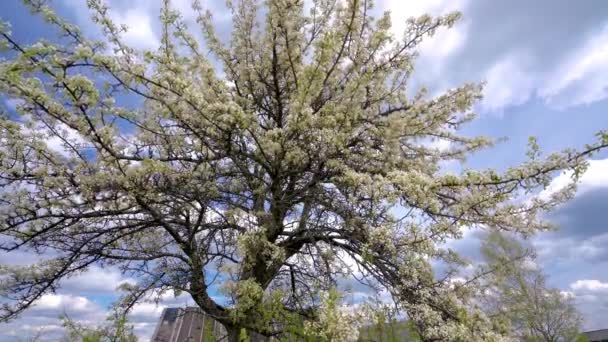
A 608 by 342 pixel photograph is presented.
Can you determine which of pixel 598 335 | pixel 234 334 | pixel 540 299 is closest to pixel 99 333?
pixel 234 334

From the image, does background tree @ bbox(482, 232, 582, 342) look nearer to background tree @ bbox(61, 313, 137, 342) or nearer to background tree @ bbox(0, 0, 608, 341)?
background tree @ bbox(0, 0, 608, 341)

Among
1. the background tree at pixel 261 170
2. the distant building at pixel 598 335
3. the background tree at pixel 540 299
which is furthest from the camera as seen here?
the distant building at pixel 598 335

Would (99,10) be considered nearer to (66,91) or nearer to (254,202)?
(66,91)

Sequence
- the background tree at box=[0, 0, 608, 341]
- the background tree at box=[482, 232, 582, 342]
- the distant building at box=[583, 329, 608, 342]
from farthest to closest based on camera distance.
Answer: the distant building at box=[583, 329, 608, 342] < the background tree at box=[482, 232, 582, 342] < the background tree at box=[0, 0, 608, 341]

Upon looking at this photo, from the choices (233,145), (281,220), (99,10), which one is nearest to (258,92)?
(233,145)

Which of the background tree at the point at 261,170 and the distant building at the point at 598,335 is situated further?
the distant building at the point at 598,335

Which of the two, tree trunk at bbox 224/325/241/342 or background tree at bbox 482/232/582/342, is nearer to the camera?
tree trunk at bbox 224/325/241/342

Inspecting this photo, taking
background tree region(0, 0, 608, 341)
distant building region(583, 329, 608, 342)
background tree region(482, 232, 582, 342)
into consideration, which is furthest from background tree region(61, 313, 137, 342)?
distant building region(583, 329, 608, 342)

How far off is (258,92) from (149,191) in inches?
136

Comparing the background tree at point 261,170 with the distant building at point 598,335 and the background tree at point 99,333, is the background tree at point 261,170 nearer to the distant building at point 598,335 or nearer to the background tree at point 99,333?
the background tree at point 99,333

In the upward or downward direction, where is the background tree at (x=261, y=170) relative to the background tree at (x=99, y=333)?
upward

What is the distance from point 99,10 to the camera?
21.0 feet

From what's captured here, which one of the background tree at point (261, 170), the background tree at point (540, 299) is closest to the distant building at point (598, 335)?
the background tree at point (540, 299)

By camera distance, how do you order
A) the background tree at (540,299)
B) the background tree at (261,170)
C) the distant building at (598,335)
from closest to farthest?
the background tree at (261,170) → the background tree at (540,299) → the distant building at (598,335)
